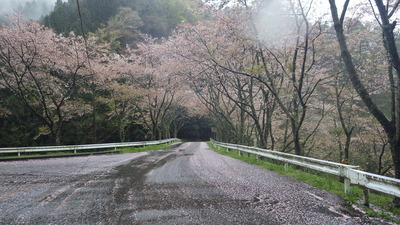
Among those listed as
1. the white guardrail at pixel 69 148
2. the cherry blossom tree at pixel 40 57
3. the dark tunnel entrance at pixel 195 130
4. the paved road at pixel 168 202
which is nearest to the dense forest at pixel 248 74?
the cherry blossom tree at pixel 40 57

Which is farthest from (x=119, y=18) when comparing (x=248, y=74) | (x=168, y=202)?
(x=168, y=202)

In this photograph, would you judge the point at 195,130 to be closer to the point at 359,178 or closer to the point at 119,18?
the point at 119,18

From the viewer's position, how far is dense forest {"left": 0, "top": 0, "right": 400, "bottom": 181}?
10.6 metres

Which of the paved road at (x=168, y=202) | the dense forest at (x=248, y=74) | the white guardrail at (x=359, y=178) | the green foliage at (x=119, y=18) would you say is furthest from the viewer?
the green foliage at (x=119, y=18)

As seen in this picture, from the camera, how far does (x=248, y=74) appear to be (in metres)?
11.0

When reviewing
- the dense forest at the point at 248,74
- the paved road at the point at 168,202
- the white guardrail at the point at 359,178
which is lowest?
the paved road at the point at 168,202

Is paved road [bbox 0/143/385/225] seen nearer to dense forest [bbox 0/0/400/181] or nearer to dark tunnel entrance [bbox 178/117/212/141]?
dense forest [bbox 0/0/400/181]

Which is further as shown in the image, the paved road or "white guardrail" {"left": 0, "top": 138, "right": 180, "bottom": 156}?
"white guardrail" {"left": 0, "top": 138, "right": 180, "bottom": 156}

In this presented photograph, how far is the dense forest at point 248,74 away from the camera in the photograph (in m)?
10.6

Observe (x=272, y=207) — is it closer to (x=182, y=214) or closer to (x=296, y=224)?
(x=296, y=224)

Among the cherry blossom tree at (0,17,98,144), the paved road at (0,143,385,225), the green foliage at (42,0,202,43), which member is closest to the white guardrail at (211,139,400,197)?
the paved road at (0,143,385,225)

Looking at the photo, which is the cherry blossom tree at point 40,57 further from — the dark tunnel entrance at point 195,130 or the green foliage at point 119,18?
the dark tunnel entrance at point 195,130

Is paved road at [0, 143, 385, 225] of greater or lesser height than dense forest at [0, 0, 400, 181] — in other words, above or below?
below

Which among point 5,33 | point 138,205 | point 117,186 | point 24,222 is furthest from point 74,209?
point 5,33
